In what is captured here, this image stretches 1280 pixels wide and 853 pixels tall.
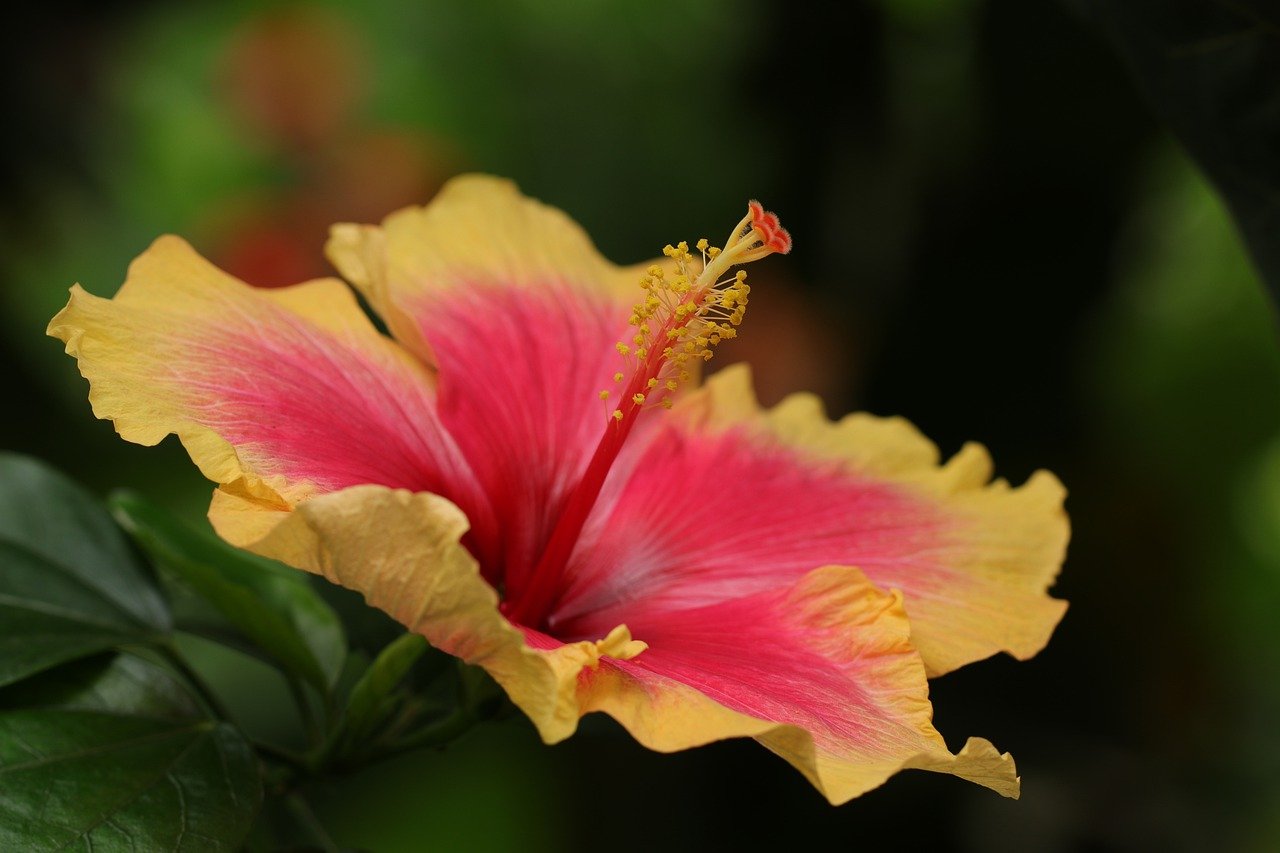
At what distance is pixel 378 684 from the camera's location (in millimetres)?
803

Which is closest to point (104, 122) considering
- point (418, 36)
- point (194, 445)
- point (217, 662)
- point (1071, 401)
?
point (418, 36)

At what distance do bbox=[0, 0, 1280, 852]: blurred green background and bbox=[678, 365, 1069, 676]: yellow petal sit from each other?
1.17 meters

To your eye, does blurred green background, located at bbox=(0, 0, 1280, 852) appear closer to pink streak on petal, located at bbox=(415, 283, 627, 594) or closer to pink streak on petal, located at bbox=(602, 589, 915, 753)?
pink streak on petal, located at bbox=(415, 283, 627, 594)

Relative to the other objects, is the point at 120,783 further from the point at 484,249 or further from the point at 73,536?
the point at 484,249

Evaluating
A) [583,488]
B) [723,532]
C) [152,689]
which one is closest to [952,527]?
[723,532]

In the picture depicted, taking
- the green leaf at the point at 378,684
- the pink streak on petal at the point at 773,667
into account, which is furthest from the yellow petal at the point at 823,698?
the green leaf at the point at 378,684

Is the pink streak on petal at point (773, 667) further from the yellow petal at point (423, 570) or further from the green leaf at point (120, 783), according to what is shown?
the green leaf at point (120, 783)

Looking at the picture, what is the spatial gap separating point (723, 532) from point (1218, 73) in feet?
1.51

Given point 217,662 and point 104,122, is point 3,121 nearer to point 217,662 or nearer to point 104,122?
point 104,122

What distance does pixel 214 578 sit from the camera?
827mm

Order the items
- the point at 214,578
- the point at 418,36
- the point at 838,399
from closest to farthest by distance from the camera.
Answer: the point at 214,578, the point at 838,399, the point at 418,36

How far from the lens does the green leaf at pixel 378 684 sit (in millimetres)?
793

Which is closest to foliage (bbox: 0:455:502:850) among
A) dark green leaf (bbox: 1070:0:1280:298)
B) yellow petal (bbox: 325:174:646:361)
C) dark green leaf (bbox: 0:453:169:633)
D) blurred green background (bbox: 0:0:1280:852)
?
dark green leaf (bbox: 0:453:169:633)

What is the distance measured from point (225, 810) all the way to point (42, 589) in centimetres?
26
